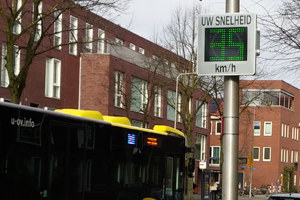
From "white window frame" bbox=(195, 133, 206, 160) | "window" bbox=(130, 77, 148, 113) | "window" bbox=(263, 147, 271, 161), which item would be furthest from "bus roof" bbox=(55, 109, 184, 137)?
"window" bbox=(263, 147, 271, 161)

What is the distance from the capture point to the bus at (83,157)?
30.7 feet

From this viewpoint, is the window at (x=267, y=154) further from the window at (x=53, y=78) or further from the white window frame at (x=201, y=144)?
the window at (x=53, y=78)

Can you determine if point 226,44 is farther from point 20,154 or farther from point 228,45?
point 20,154

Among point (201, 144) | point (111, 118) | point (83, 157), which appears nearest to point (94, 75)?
point (201, 144)

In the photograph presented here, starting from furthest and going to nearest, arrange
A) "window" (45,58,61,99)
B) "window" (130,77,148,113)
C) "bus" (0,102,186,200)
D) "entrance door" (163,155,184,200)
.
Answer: "window" (130,77,148,113), "window" (45,58,61,99), "entrance door" (163,155,184,200), "bus" (0,102,186,200)

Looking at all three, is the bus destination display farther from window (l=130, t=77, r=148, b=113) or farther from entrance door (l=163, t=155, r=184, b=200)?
window (l=130, t=77, r=148, b=113)

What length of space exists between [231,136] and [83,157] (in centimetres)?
461

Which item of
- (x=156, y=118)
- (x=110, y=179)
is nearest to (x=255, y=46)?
(x=110, y=179)

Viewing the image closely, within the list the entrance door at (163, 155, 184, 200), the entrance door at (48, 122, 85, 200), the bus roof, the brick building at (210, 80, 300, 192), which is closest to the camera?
the entrance door at (48, 122, 85, 200)

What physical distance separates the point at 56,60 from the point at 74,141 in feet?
94.3

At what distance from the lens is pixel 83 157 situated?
38.0 feet

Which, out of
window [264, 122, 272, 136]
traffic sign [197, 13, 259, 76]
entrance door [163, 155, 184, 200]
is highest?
window [264, 122, 272, 136]

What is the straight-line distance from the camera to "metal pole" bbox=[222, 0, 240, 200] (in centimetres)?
759

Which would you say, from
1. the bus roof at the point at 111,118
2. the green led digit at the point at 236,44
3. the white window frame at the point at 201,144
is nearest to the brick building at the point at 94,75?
the white window frame at the point at 201,144
